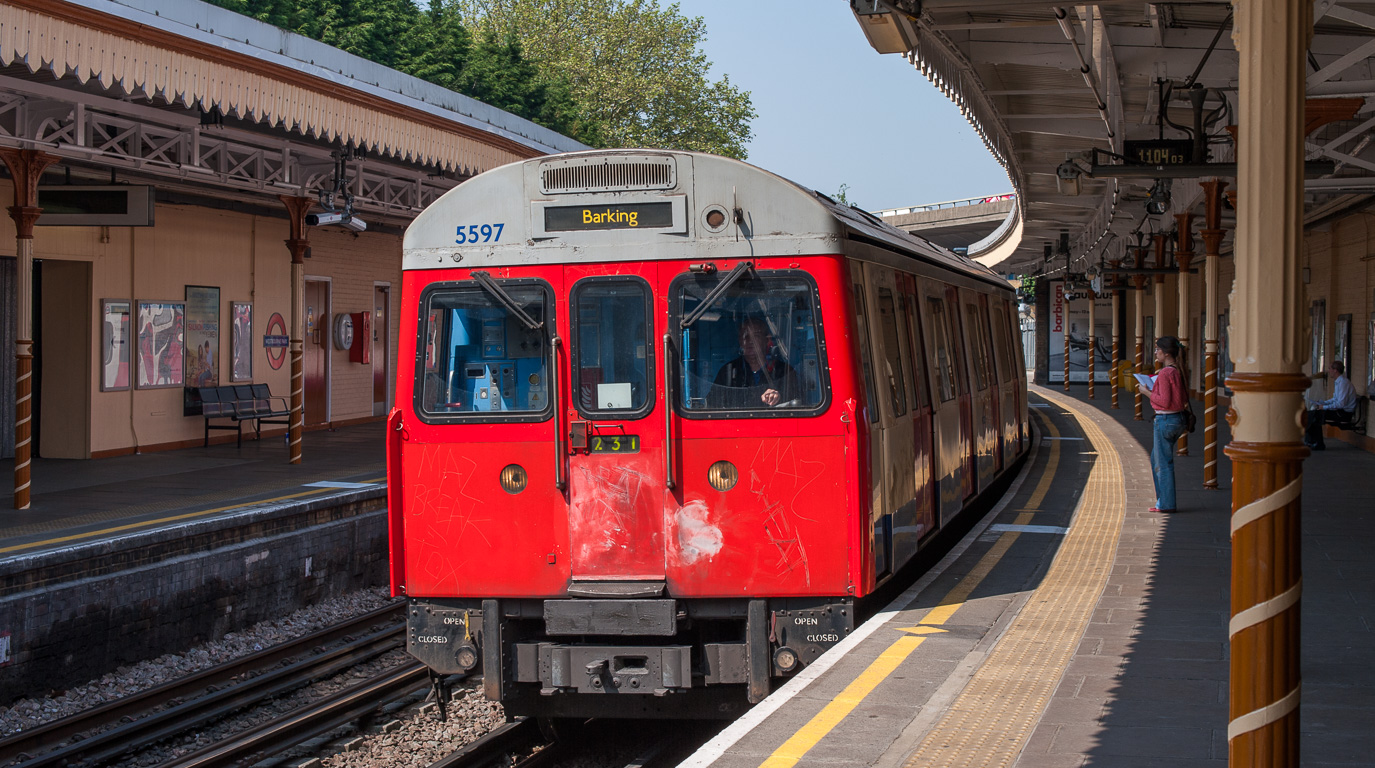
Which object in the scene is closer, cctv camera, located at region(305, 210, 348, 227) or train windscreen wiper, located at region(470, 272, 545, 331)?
train windscreen wiper, located at region(470, 272, 545, 331)

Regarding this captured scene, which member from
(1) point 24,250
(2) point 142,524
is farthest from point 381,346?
(2) point 142,524

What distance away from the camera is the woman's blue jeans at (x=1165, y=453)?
456 inches

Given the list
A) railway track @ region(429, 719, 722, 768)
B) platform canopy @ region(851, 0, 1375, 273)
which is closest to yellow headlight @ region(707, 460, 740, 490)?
railway track @ region(429, 719, 722, 768)

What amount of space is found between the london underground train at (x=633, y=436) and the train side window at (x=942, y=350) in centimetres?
251

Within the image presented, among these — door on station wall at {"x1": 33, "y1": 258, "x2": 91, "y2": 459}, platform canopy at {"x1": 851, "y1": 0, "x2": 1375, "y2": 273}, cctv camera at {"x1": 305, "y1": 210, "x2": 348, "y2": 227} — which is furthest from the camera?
door on station wall at {"x1": 33, "y1": 258, "x2": 91, "y2": 459}

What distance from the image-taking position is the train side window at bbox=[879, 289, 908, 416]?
7.31 m

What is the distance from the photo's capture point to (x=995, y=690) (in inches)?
223

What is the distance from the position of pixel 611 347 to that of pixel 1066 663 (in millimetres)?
2758

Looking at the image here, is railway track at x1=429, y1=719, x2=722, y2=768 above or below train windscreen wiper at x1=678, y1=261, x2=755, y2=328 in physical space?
below

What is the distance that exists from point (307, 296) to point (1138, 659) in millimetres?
18950

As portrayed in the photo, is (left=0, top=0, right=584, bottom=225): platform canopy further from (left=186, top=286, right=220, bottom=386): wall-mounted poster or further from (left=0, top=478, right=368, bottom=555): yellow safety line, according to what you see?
(left=0, top=478, right=368, bottom=555): yellow safety line

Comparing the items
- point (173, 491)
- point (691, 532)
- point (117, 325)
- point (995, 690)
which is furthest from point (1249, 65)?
point (117, 325)

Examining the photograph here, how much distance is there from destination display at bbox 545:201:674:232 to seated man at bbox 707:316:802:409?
70cm

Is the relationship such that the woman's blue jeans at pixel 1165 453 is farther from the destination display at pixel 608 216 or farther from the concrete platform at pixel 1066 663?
the destination display at pixel 608 216
